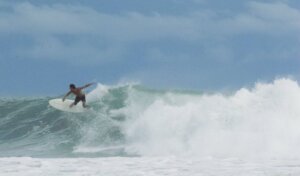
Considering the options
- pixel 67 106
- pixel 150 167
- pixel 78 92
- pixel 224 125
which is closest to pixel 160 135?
pixel 224 125

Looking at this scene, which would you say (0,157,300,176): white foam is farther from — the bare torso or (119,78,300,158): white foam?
the bare torso

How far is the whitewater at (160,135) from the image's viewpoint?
10859 mm

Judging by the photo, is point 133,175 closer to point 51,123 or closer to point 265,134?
point 265,134

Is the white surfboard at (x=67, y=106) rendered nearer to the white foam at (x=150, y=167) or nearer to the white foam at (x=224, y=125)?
the white foam at (x=224, y=125)

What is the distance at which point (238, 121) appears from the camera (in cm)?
1524

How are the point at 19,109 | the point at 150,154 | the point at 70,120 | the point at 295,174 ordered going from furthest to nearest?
the point at 19,109
the point at 70,120
the point at 150,154
the point at 295,174

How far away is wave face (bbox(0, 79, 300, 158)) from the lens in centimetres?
1379

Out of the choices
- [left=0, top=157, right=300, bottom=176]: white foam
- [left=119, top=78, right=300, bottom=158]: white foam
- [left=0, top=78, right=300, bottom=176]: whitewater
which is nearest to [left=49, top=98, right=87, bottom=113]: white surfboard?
[left=0, top=78, right=300, bottom=176]: whitewater

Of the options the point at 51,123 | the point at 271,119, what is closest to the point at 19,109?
the point at 51,123

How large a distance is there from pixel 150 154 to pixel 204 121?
7.60ft

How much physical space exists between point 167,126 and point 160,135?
79cm

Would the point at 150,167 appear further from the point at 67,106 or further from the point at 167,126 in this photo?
the point at 67,106

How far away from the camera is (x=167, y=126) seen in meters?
15.9

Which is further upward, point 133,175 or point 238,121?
point 238,121
